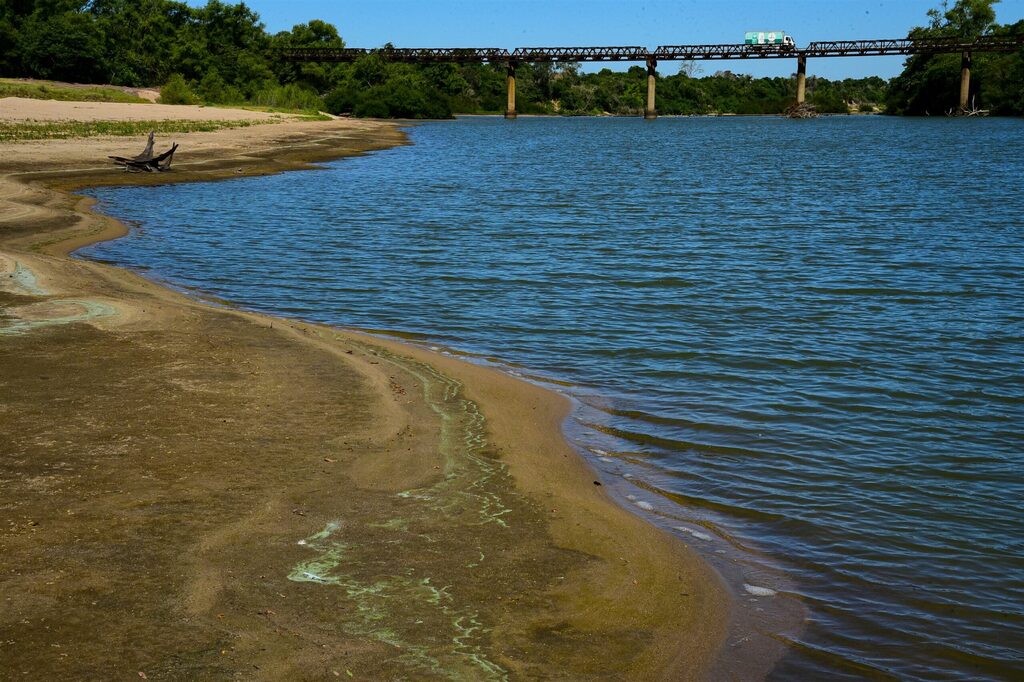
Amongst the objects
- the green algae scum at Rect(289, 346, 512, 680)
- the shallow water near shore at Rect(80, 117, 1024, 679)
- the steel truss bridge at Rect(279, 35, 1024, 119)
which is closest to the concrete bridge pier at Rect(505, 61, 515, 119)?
the steel truss bridge at Rect(279, 35, 1024, 119)

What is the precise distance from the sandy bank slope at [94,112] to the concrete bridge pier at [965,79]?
97348 millimetres

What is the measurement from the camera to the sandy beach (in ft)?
16.8

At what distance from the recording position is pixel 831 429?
10219mm

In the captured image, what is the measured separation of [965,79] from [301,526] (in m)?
145

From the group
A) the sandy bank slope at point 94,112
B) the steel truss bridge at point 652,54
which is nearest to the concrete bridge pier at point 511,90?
the steel truss bridge at point 652,54

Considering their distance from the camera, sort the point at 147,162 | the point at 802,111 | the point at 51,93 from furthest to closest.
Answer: the point at 802,111 < the point at 51,93 < the point at 147,162

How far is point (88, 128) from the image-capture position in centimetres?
4528

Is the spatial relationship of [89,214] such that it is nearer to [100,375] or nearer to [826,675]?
[100,375]

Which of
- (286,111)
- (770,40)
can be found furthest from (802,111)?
(286,111)

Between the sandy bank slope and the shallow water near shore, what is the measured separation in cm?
1981

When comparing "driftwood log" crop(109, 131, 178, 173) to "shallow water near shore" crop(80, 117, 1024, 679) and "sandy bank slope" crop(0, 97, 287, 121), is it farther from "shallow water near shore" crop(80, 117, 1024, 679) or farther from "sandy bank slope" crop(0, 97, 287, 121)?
"sandy bank slope" crop(0, 97, 287, 121)

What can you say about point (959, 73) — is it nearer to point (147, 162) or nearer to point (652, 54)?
point (652, 54)

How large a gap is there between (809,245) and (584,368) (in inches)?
501

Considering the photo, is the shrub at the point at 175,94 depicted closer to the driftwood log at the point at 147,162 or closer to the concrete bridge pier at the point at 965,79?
the driftwood log at the point at 147,162
